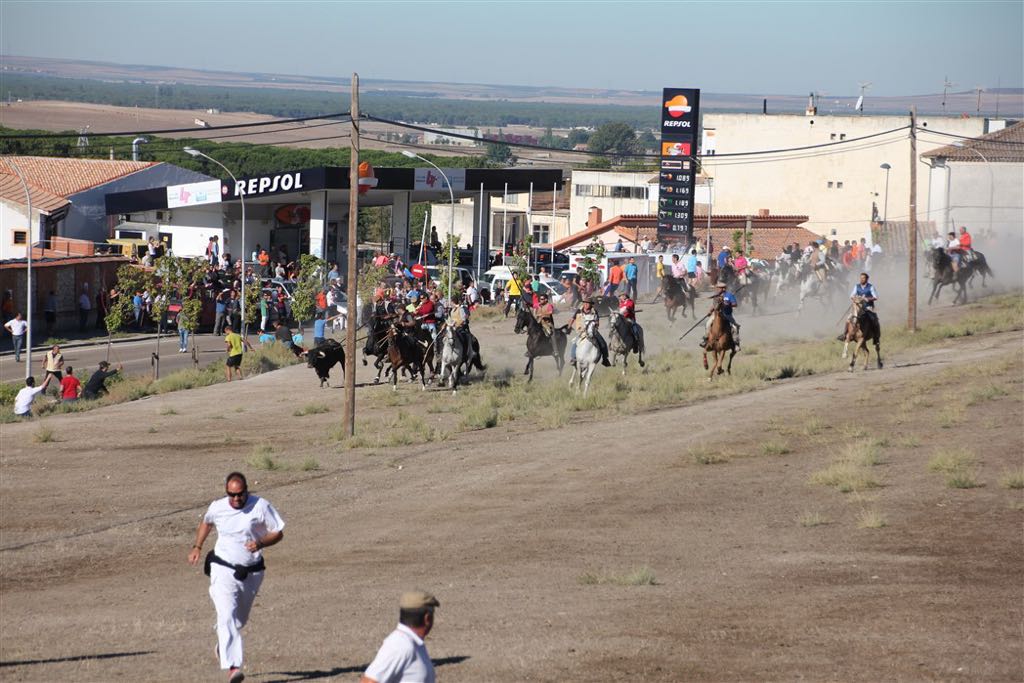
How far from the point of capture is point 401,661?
7809mm

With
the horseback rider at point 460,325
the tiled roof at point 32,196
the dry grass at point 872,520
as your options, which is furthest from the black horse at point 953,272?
the tiled roof at point 32,196

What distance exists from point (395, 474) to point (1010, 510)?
9604 millimetres

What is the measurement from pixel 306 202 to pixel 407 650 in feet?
→ 196

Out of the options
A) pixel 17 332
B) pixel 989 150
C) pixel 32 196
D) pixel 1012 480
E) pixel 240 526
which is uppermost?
pixel 989 150

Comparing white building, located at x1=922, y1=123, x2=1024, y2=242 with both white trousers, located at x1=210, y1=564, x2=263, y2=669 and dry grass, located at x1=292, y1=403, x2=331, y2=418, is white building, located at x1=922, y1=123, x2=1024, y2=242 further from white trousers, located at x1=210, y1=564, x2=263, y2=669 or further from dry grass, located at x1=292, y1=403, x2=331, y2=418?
white trousers, located at x1=210, y1=564, x2=263, y2=669

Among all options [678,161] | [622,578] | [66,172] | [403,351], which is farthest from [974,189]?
[622,578]

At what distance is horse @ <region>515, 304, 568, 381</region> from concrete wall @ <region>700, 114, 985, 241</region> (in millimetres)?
62084

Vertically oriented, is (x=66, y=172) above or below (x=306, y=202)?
above

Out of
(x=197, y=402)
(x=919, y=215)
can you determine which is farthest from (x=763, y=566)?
(x=919, y=215)

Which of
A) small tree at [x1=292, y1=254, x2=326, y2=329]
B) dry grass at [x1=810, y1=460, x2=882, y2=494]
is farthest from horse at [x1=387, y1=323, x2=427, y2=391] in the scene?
small tree at [x1=292, y1=254, x2=326, y2=329]

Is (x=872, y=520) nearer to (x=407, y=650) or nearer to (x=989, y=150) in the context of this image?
(x=407, y=650)

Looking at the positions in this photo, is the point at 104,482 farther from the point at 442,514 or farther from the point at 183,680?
the point at 183,680

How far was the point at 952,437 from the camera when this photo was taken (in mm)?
23062

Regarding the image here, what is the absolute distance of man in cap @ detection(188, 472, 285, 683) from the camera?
35.8 ft
